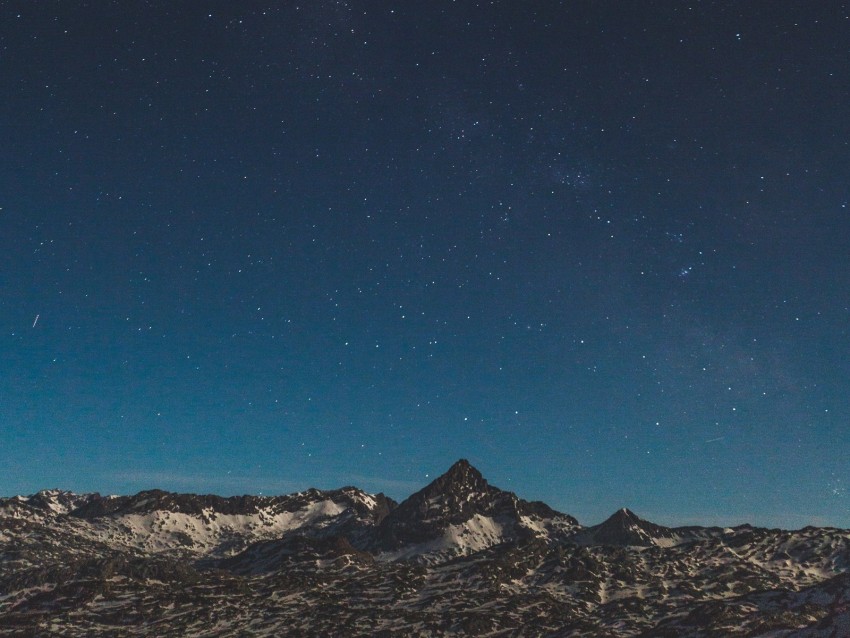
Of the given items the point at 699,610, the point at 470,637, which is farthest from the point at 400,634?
the point at 699,610

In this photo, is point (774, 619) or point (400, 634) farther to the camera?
point (400, 634)

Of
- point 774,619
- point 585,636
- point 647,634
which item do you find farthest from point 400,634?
point 774,619

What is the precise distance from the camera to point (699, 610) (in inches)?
7820

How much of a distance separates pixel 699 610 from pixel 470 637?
215 ft

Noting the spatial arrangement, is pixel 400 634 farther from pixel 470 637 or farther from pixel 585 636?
pixel 585 636

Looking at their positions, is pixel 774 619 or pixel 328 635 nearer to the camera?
pixel 774 619

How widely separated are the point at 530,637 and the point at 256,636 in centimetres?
7807

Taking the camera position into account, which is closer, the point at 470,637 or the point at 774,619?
the point at 774,619

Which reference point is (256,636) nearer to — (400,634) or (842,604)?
(400,634)

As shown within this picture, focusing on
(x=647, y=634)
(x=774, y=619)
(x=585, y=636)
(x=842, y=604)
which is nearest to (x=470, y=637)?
(x=585, y=636)

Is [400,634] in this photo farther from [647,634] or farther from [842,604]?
[842,604]

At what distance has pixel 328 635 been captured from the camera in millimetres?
198500

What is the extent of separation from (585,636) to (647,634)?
17.4m

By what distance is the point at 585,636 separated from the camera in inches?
7490
